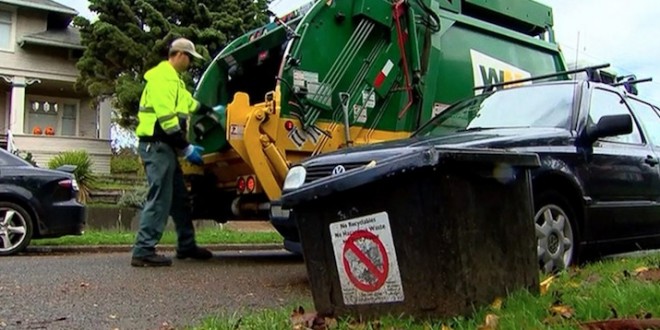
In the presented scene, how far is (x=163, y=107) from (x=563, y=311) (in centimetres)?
431

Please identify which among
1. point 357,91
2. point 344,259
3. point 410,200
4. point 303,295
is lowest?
point 303,295

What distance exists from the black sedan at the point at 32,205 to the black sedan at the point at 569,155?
3614 mm

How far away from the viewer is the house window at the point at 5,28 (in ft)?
75.2

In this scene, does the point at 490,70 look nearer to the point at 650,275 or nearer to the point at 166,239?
the point at 650,275

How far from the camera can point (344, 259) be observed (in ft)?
9.63

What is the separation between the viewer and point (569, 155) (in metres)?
4.89

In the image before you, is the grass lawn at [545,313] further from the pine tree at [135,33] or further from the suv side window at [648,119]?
the pine tree at [135,33]

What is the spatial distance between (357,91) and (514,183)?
3.79 metres

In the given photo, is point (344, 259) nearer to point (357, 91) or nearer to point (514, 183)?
point (514, 183)

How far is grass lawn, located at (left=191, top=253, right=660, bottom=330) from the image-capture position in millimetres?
2648

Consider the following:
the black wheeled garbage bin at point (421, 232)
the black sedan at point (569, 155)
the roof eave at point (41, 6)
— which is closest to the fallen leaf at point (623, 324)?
the black wheeled garbage bin at point (421, 232)

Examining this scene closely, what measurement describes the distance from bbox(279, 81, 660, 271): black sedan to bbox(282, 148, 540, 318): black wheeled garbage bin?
1.16 m

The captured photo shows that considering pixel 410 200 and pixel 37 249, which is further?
pixel 37 249

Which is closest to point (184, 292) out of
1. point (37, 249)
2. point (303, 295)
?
point (303, 295)
